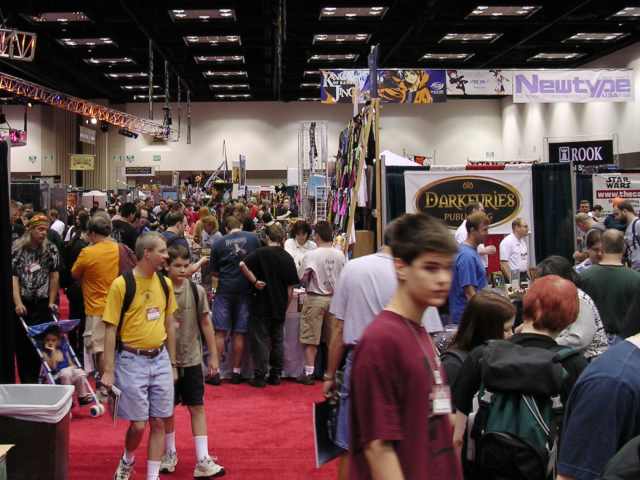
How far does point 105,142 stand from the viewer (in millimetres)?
32875

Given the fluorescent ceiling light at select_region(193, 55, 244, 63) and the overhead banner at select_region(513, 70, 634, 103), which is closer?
the overhead banner at select_region(513, 70, 634, 103)

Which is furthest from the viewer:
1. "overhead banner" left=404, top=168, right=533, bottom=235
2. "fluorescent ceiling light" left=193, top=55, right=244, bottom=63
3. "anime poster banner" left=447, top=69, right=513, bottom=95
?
"fluorescent ceiling light" left=193, top=55, right=244, bottom=63

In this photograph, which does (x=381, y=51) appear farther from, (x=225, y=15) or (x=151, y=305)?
(x=151, y=305)

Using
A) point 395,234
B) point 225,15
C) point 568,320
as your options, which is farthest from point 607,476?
point 225,15

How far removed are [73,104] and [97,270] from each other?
15149mm

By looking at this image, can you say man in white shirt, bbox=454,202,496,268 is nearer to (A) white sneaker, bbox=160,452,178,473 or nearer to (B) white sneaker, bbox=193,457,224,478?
(B) white sneaker, bbox=193,457,224,478

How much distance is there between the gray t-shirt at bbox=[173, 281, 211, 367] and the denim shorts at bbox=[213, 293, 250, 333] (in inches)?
111

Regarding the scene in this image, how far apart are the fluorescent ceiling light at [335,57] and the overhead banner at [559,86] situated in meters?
6.43

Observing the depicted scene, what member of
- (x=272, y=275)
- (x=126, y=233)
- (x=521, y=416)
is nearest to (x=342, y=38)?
(x=126, y=233)

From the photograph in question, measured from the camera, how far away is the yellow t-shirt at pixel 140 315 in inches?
160

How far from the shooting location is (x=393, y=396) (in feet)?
6.01

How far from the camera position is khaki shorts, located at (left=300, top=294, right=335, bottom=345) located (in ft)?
24.4

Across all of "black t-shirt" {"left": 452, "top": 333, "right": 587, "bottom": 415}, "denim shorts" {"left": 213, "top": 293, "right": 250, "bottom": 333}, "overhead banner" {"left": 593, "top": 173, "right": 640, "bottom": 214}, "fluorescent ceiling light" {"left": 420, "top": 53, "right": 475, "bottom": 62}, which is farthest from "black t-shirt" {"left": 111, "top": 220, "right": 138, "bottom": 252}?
"fluorescent ceiling light" {"left": 420, "top": 53, "right": 475, "bottom": 62}

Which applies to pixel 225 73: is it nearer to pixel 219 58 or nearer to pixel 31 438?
pixel 219 58
